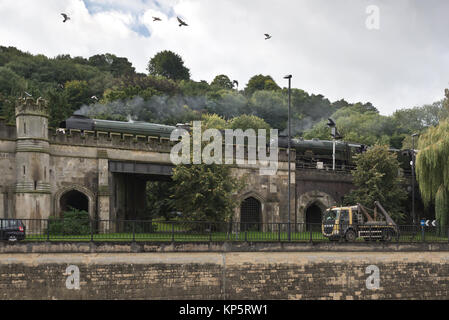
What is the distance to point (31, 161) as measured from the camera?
30031 millimetres

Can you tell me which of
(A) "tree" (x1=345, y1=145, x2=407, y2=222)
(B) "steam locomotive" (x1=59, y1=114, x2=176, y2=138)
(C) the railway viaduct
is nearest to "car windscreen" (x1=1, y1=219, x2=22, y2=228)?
(C) the railway viaduct

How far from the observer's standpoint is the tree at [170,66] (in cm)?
12038

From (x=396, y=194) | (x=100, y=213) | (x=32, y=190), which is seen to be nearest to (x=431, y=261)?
(x=396, y=194)

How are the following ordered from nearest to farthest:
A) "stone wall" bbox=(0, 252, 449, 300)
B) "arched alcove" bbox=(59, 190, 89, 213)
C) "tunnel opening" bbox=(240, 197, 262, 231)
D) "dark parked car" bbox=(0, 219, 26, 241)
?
"stone wall" bbox=(0, 252, 449, 300), "dark parked car" bbox=(0, 219, 26, 241), "arched alcove" bbox=(59, 190, 89, 213), "tunnel opening" bbox=(240, 197, 262, 231)

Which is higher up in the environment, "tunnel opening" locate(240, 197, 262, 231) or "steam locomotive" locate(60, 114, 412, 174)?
"steam locomotive" locate(60, 114, 412, 174)

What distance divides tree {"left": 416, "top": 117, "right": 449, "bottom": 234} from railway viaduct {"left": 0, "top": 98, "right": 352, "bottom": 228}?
837cm

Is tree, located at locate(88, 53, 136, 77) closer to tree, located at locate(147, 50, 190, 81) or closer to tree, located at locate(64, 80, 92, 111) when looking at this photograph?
tree, located at locate(147, 50, 190, 81)

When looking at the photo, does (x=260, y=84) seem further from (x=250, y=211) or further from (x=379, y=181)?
(x=250, y=211)

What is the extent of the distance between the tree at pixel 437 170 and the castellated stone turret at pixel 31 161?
24.5 meters

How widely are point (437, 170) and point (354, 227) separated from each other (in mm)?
10448

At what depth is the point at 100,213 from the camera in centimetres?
3278

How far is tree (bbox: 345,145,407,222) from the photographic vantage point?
39125mm

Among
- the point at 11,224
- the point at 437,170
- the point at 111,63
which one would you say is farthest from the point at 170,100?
the point at 11,224

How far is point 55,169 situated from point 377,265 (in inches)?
784
